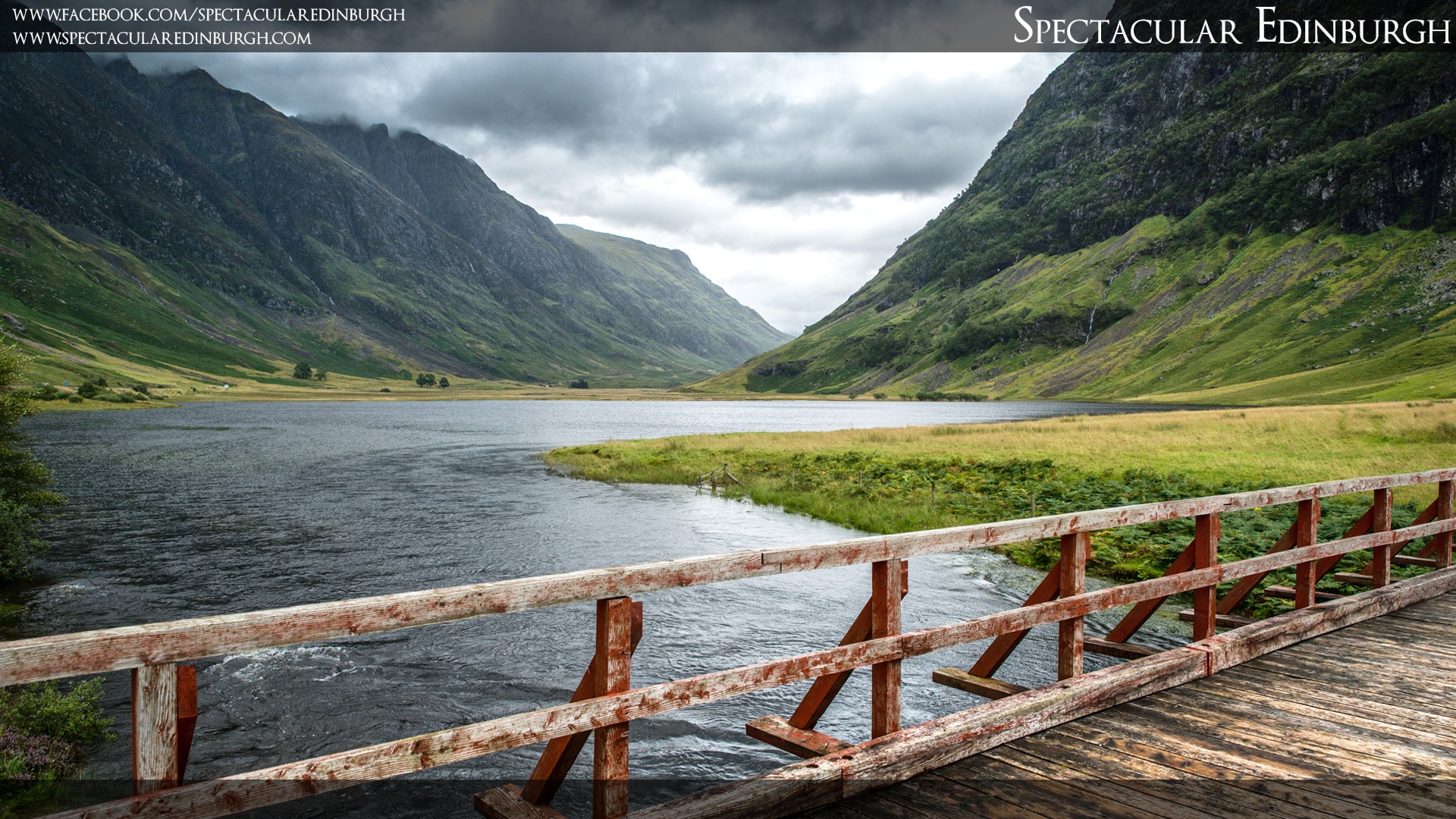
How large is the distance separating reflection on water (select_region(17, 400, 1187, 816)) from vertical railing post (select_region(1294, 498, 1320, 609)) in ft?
16.4

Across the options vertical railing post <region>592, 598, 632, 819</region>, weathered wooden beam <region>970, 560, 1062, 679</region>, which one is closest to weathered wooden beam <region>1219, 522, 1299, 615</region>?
weathered wooden beam <region>970, 560, 1062, 679</region>

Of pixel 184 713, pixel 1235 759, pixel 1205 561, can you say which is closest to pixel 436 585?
pixel 1205 561

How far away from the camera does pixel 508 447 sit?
75438 mm

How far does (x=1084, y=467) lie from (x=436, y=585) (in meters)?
28.1

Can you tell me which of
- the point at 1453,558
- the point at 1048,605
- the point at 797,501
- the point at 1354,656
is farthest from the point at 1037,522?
the point at 797,501

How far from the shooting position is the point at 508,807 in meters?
5.41

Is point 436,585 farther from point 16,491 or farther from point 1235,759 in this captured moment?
point 1235,759

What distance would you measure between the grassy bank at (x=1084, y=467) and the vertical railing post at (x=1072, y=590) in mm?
12582

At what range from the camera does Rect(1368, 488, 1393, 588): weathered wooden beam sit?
1155 cm

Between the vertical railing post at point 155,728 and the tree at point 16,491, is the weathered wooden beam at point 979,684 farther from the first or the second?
the tree at point 16,491

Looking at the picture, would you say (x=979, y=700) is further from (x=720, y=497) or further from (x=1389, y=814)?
(x=720, y=497)

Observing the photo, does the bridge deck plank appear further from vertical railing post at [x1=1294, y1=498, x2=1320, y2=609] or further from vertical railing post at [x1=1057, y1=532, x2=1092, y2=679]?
vertical railing post at [x1=1294, y1=498, x2=1320, y2=609]

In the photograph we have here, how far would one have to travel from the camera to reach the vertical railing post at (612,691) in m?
5.05

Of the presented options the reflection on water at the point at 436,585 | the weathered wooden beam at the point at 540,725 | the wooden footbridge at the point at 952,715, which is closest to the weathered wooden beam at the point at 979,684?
the wooden footbridge at the point at 952,715
